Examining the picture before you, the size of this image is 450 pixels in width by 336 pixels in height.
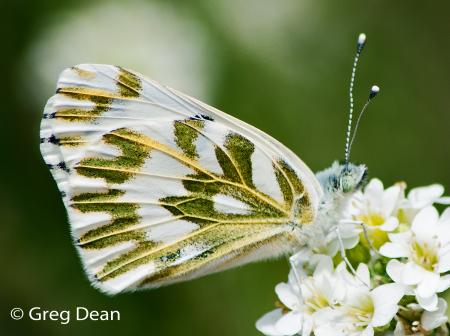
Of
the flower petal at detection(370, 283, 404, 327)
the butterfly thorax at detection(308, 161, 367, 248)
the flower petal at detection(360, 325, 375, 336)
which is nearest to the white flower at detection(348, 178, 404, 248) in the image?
the butterfly thorax at detection(308, 161, 367, 248)

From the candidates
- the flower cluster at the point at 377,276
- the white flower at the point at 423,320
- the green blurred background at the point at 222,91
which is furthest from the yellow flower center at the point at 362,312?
the green blurred background at the point at 222,91

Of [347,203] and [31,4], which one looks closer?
[347,203]

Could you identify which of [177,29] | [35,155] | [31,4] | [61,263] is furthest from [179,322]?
[31,4]

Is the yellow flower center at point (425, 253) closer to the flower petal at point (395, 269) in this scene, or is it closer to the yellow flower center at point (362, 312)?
the flower petal at point (395, 269)

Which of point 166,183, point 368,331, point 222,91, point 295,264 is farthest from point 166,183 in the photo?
point 222,91

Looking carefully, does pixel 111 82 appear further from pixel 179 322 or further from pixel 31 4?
pixel 31 4

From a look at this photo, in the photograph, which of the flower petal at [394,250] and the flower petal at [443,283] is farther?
the flower petal at [394,250]

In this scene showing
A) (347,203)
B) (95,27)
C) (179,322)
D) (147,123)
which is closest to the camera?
(347,203)
